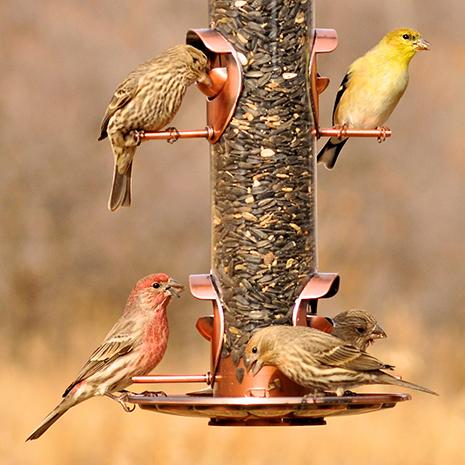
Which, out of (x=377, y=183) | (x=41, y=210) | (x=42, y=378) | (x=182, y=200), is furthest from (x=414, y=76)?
(x=42, y=378)

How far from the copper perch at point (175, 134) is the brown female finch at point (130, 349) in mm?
836

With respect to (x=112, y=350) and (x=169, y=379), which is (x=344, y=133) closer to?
(x=112, y=350)

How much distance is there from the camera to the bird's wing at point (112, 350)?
30.9ft

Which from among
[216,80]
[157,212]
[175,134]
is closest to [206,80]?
[216,80]

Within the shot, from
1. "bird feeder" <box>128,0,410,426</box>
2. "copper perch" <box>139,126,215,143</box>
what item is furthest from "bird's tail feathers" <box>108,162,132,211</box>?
"bird feeder" <box>128,0,410,426</box>

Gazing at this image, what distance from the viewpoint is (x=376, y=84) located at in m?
11.5

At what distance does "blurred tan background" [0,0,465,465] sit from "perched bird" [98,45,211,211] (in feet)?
26.1

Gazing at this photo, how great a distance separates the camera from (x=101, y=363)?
9.42m

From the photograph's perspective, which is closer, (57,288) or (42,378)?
(42,378)

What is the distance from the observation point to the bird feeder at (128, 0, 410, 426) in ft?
30.1

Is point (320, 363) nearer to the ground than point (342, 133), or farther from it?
nearer to the ground

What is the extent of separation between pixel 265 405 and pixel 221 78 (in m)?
2.04

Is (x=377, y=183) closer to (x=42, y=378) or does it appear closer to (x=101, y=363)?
(x=42, y=378)

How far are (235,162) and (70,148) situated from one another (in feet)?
44.9
